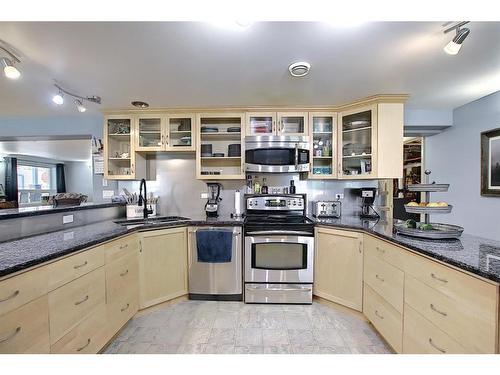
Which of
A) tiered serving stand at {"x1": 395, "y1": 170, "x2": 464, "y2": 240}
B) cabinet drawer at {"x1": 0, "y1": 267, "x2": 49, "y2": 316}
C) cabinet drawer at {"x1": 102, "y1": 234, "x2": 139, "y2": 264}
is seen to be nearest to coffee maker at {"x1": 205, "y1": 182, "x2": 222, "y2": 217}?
cabinet drawer at {"x1": 102, "y1": 234, "x2": 139, "y2": 264}

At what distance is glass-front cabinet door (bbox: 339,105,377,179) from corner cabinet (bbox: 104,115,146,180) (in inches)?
99.3

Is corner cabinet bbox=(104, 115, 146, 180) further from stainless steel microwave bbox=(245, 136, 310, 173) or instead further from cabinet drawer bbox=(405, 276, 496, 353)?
cabinet drawer bbox=(405, 276, 496, 353)

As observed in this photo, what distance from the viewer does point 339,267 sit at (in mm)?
2117

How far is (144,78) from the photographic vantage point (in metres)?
1.88

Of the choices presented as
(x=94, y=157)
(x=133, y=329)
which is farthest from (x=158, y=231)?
(x=94, y=157)

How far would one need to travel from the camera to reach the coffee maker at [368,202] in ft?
8.03

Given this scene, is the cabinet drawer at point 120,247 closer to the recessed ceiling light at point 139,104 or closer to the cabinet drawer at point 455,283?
the recessed ceiling light at point 139,104

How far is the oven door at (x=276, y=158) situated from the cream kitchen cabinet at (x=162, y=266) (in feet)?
3.67

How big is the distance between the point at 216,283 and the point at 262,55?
2.18 meters

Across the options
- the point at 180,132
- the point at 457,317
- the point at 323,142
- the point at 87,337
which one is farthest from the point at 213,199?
the point at 457,317

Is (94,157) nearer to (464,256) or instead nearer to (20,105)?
(20,105)

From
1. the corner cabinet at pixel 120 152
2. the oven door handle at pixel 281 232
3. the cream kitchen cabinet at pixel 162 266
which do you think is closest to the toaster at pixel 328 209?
the oven door handle at pixel 281 232

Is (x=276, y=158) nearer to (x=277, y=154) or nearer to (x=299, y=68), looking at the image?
(x=277, y=154)

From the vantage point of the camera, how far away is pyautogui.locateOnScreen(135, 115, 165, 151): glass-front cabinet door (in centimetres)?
261
